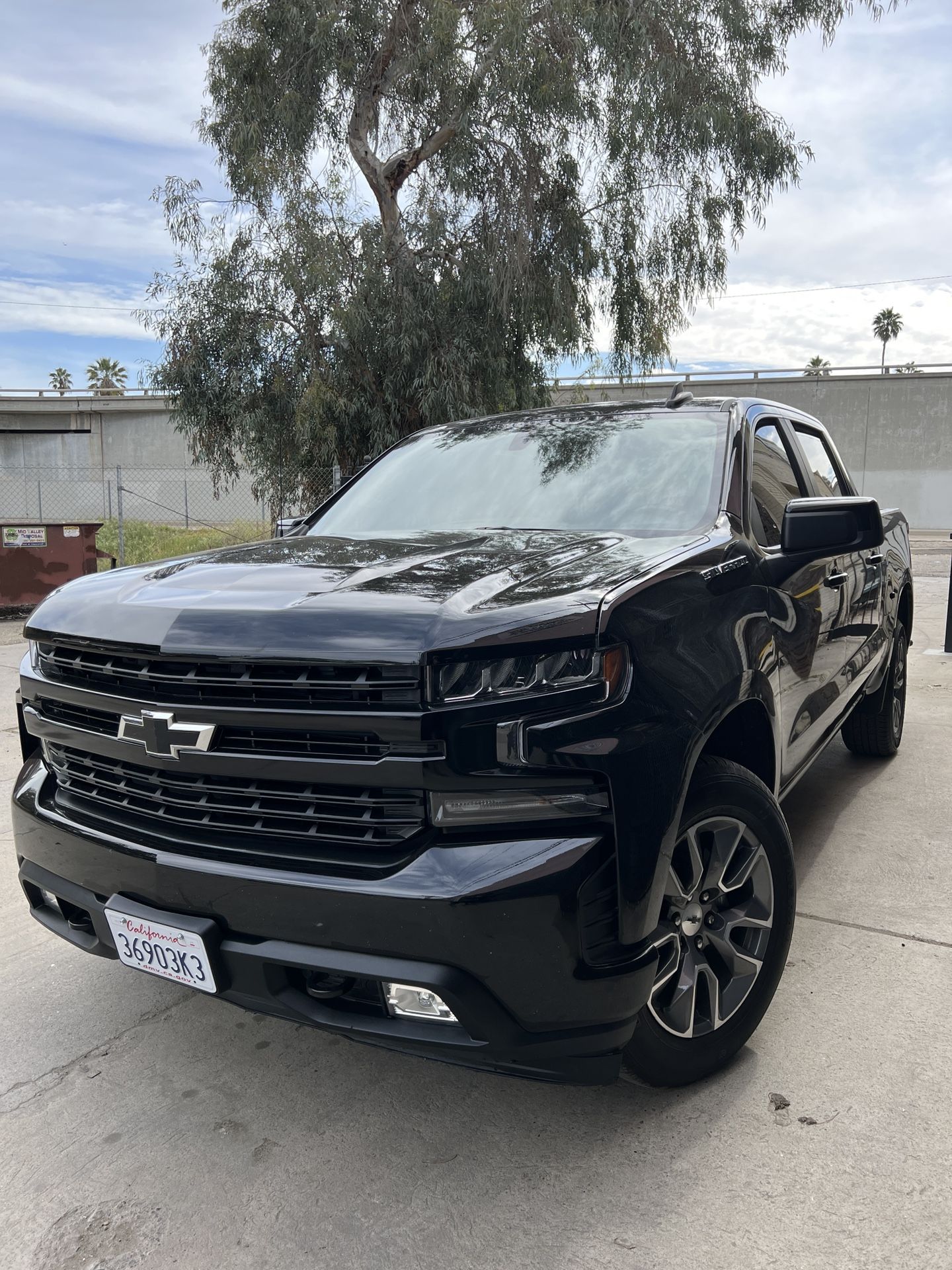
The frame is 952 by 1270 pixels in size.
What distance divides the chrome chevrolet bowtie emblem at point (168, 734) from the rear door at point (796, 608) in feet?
5.51

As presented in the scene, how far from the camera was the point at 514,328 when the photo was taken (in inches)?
633

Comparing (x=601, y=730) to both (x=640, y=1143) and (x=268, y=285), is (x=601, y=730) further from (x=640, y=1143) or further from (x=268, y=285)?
(x=268, y=285)

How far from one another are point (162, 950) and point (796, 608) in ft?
7.06

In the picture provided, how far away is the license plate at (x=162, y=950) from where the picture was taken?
7.21 feet

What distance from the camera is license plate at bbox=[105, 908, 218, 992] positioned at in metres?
2.20

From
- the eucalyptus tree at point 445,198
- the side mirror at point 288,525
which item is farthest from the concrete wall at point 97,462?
the side mirror at point 288,525

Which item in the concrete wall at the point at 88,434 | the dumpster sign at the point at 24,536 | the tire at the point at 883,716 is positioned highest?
the concrete wall at the point at 88,434

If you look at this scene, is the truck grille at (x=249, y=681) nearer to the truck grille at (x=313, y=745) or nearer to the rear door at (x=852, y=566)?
the truck grille at (x=313, y=745)

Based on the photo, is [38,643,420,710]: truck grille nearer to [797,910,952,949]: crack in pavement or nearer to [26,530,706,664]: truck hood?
[26,530,706,664]: truck hood

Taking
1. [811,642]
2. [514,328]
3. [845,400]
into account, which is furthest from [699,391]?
[811,642]

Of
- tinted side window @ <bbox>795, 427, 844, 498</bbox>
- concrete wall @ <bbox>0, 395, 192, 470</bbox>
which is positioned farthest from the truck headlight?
concrete wall @ <bbox>0, 395, 192, 470</bbox>

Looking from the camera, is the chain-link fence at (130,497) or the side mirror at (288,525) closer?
the side mirror at (288,525)

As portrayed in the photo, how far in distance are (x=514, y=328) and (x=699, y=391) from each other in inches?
961

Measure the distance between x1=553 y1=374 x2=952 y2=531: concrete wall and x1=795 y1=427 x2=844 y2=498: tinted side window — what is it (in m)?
36.4
